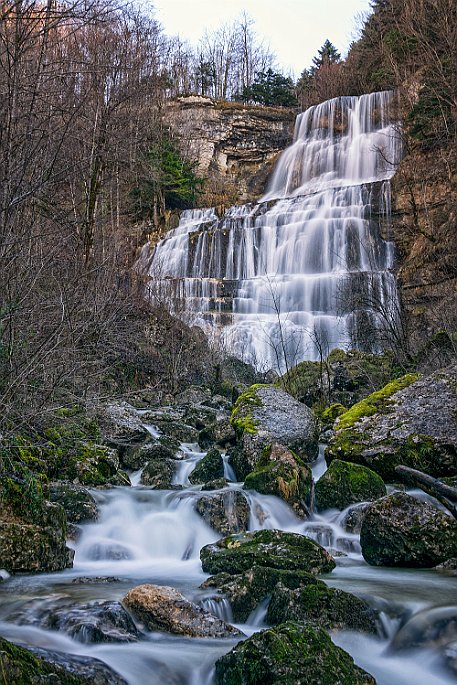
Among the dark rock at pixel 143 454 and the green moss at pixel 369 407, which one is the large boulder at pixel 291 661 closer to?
the green moss at pixel 369 407

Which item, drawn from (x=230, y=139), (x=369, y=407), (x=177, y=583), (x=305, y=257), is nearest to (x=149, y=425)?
(x=369, y=407)

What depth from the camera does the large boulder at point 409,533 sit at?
610 centimetres

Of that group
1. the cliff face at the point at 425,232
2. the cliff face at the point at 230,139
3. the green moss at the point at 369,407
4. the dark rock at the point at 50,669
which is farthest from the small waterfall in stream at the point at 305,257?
the dark rock at the point at 50,669

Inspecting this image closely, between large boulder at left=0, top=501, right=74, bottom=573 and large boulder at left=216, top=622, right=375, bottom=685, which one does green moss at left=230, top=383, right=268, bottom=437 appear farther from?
large boulder at left=216, top=622, right=375, bottom=685

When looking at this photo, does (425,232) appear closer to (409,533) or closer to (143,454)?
(143,454)

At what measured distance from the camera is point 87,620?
4.60m

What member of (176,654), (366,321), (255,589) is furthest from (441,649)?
(366,321)

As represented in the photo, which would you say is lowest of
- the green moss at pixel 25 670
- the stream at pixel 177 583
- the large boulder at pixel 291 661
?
the stream at pixel 177 583

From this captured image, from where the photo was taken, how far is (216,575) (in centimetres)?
570

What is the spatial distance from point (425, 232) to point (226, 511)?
56.1 ft

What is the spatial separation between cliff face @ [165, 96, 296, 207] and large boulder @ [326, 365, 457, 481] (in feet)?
94.3

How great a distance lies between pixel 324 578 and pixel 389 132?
27.7 metres

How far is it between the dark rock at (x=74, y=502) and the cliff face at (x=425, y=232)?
1176 cm

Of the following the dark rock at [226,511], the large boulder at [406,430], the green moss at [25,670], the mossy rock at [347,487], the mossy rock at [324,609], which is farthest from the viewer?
the large boulder at [406,430]
